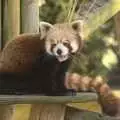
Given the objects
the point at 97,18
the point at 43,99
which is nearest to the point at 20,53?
the point at 43,99

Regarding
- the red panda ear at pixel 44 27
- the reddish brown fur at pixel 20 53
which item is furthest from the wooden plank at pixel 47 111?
the red panda ear at pixel 44 27

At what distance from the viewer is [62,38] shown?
115 cm

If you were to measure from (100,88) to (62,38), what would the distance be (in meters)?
0.23

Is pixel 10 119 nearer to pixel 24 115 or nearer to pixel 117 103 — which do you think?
pixel 24 115

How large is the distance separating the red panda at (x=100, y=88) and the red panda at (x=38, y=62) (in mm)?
28

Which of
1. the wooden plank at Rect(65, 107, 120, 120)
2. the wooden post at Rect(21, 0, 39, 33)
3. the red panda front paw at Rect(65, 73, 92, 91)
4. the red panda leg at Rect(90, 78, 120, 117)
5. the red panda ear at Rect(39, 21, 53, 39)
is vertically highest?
the wooden post at Rect(21, 0, 39, 33)

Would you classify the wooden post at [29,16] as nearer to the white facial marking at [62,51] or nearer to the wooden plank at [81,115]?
the white facial marking at [62,51]

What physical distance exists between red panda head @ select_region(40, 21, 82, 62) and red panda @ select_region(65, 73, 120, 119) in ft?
0.29

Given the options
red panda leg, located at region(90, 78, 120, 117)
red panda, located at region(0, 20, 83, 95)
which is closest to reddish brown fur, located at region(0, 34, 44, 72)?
red panda, located at region(0, 20, 83, 95)

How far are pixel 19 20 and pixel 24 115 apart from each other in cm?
34

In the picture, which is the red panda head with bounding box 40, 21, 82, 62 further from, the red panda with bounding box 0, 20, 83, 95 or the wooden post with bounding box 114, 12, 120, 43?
the wooden post with bounding box 114, 12, 120, 43

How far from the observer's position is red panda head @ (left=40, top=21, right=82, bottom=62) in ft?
3.75

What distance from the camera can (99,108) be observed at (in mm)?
1195

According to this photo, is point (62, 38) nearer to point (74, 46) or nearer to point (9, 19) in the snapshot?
point (74, 46)
